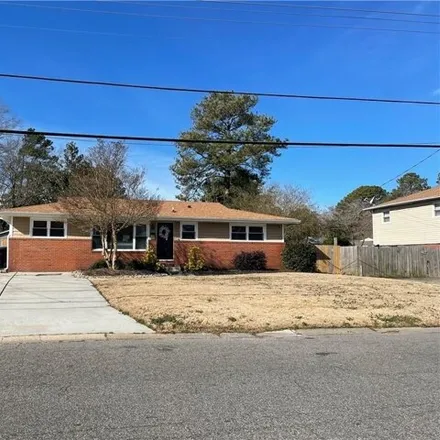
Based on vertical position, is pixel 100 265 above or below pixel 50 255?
below

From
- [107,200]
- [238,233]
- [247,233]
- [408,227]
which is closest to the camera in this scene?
[107,200]

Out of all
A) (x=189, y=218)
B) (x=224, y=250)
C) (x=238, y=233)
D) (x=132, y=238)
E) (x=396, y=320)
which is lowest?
(x=396, y=320)

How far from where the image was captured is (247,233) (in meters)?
28.7

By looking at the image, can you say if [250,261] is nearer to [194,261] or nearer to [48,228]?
[194,261]

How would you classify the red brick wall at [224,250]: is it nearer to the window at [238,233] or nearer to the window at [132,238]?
the window at [238,233]

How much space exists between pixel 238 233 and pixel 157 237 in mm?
4508

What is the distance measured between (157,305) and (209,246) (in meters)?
15.4

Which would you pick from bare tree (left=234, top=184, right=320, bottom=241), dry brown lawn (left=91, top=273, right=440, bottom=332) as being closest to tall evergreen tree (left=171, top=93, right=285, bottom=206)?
bare tree (left=234, top=184, right=320, bottom=241)

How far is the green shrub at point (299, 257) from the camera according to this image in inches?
1089

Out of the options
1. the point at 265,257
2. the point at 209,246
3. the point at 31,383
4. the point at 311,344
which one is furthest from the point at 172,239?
the point at 31,383

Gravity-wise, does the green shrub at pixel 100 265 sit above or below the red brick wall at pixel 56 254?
below

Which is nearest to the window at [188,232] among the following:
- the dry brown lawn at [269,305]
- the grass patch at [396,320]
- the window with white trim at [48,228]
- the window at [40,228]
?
the window with white trim at [48,228]

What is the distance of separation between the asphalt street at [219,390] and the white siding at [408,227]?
24.2 meters

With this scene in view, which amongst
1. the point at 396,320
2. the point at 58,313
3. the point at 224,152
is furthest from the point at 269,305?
the point at 224,152
